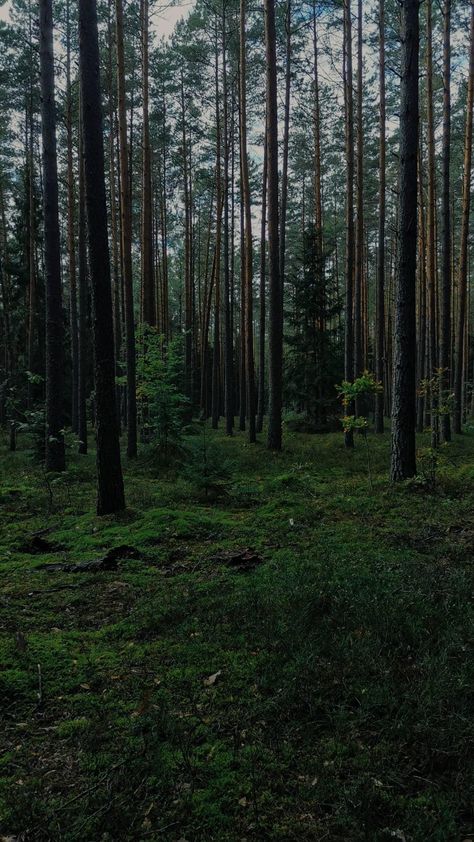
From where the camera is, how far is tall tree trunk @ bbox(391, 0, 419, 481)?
8125 mm

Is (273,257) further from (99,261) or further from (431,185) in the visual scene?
(99,261)

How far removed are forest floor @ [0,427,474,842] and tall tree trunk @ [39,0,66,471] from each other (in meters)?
5.42

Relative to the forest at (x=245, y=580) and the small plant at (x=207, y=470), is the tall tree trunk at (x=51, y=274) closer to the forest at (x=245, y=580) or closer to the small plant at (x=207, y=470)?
the forest at (x=245, y=580)

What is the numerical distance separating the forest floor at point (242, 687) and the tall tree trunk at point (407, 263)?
2538 millimetres

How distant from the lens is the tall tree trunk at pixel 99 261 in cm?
687

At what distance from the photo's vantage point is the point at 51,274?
37.0ft

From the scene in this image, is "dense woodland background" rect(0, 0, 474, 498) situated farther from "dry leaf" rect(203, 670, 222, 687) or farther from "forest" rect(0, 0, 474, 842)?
"dry leaf" rect(203, 670, 222, 687)

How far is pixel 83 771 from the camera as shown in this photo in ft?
7.87

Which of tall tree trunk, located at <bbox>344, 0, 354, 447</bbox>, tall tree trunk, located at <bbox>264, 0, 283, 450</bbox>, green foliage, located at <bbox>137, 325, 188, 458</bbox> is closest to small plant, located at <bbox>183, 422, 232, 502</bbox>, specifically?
green foliage, located at <bbox>137, 325, 188, 458</bbox>

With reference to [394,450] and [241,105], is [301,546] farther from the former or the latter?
[241,105]

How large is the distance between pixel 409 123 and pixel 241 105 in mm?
9928

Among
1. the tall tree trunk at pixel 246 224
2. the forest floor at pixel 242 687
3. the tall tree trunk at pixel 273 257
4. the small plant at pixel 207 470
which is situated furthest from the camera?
the tall tree trunk at pixel 246 224

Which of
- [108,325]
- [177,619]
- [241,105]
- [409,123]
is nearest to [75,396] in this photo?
[241,105]

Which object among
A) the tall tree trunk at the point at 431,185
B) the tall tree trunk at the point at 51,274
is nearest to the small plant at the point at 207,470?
the tall tree trunk at the point at 51,274
